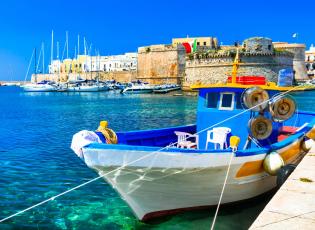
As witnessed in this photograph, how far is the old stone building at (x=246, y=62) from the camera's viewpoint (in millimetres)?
43906

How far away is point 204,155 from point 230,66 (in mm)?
39722

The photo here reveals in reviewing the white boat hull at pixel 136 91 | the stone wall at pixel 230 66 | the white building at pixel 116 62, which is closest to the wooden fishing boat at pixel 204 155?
the stone wall at pixel 230 66

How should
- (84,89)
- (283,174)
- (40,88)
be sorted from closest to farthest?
(283,174), (84,89), (40,88)

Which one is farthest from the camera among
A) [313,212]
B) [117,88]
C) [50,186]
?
[117,88]

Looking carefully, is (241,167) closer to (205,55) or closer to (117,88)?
(205,55)

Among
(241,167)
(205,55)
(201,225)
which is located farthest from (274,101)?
(205,55)

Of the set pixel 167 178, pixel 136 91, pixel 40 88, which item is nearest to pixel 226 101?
pixel 167 178

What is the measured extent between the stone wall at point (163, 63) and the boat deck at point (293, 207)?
5264 cm

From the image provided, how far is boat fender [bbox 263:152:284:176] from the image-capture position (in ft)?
21.6

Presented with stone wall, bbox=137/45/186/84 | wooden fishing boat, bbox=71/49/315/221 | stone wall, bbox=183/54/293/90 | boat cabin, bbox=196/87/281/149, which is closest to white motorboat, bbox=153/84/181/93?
stone wall, bbox=137/45/186/84

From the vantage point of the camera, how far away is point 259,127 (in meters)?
6.90

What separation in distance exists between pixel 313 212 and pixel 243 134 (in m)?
2.97

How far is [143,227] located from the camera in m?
6.19

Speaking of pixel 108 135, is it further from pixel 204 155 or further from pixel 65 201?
pixel 65 201
